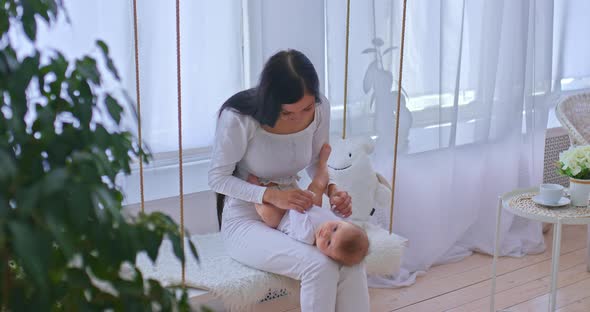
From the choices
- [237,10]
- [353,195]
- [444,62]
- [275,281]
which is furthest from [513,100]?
[275,281]

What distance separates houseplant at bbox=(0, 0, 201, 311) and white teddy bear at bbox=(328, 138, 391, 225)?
5.95 feet

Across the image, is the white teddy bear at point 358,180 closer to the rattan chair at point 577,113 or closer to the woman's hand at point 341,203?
the woman's hand at point 341,203

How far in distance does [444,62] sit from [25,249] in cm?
280

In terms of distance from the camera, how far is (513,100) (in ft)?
11.8

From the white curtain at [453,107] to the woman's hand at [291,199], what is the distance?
0.81 meters

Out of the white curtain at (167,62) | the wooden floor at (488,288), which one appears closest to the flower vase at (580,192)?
the wooden floor at (488,288)

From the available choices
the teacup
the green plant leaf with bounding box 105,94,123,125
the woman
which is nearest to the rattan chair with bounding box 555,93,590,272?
the teacup

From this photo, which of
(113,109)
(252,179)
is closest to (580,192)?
(252,179)

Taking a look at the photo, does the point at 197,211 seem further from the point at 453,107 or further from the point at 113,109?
the point at 113,109

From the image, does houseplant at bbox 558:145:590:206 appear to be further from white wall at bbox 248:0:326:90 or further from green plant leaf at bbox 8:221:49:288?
green plant leaf at bbox 8:221:49:288

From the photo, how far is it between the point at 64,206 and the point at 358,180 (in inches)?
83.0

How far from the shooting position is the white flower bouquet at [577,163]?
2.58 metres

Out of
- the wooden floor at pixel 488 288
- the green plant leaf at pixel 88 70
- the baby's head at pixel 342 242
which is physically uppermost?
the green plant leaf at pixel 88 70

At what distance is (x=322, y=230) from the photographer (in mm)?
2223
